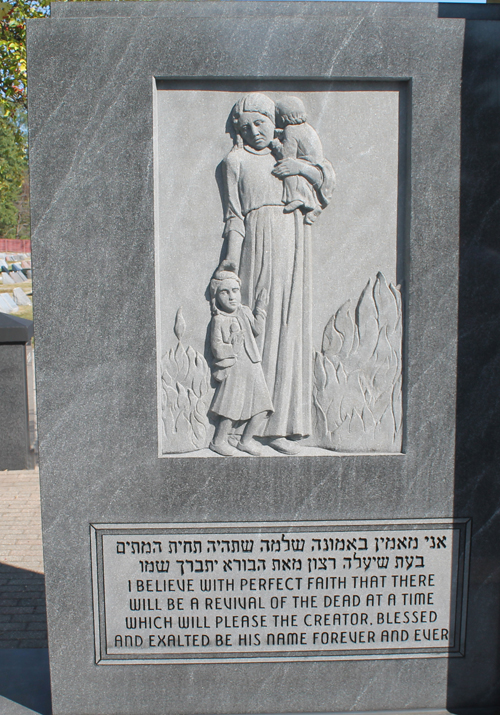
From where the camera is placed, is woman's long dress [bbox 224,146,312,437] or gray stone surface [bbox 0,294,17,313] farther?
gray stone surface [bbox 0,294,17,313]

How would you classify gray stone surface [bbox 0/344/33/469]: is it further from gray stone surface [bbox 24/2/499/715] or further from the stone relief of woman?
the stone relief of woman

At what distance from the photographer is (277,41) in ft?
10.9

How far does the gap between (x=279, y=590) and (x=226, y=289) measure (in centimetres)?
182

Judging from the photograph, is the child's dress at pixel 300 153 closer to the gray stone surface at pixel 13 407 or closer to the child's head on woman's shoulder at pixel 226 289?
the child's head on woman's shoulder at pixel 226 289

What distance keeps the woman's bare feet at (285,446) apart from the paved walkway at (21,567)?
2.70 m

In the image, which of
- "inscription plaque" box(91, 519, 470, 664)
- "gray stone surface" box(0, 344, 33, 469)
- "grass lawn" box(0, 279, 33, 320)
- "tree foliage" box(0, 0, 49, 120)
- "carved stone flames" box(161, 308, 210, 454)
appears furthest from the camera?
"grass lawn" box(0, 279, 33, 320)

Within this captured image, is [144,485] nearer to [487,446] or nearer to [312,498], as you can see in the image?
[312,498]

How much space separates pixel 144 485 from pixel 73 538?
525 millimetres

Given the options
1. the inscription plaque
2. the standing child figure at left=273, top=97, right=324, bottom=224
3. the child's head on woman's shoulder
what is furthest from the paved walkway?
the standing child figure at left=273, top=97, right=324, bottom=224

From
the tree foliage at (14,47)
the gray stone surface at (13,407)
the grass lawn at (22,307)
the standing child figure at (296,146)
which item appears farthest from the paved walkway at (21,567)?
the grass lawn at (22,307)

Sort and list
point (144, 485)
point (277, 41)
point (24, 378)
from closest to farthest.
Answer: point (277, 41) < point (144, 485) < point (24, 378)

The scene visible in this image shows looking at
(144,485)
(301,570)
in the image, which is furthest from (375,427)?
(144,485)

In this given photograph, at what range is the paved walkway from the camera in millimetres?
5039

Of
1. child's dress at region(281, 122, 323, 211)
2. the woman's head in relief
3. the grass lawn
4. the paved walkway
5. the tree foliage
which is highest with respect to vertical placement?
the tree foliage
